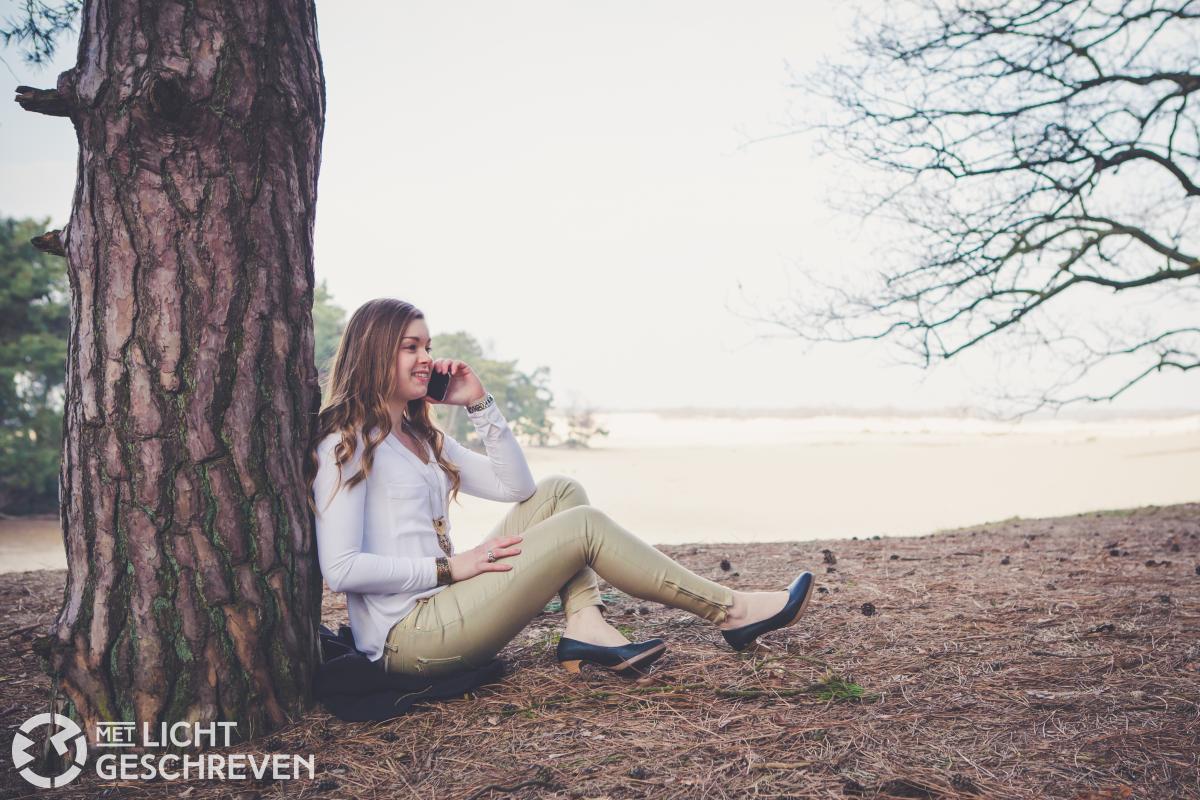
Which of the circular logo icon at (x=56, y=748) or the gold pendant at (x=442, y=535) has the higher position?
the gold pendant at (x=442, y=535)

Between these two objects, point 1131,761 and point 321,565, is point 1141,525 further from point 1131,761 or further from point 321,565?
point 321,565

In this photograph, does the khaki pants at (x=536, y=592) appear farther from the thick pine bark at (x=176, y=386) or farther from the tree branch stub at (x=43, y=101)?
the tree branch stub at (x=43, y=101)

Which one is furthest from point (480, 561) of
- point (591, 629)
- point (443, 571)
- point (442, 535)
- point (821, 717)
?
point (821, 717)

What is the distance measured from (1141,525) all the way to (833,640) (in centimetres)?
509

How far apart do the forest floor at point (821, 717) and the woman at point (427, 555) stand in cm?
18

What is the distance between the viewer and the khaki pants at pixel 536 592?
2.64 m

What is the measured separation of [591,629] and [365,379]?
1.17 metres

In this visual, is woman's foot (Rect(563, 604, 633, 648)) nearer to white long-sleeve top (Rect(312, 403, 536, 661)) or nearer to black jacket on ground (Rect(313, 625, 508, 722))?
black jacket on ground (Rect(313, 625, 508, 722))

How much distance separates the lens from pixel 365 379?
2.82 m

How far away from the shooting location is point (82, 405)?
2.44 m

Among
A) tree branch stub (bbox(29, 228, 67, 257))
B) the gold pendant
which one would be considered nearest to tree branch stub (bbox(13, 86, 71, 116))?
tree branch stub (bbox(29, 228, 67, 257))

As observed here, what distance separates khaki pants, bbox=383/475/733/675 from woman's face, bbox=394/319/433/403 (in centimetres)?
66

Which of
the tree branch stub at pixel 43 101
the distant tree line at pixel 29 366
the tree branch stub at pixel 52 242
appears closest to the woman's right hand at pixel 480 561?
the tree branch stub at pixel 52 242

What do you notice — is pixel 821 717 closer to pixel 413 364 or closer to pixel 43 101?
pixel 413 364
